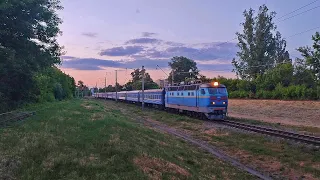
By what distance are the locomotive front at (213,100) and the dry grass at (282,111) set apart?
7.06 m

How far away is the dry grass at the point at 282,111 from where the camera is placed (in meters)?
37.1

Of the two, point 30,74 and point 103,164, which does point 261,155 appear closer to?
point 103,164

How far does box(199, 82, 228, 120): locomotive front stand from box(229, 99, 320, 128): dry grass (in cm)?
706

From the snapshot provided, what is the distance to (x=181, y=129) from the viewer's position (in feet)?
92.6

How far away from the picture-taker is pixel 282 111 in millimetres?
46094

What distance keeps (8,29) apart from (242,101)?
43.7 meters

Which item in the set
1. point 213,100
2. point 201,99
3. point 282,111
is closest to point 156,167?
point 213,100

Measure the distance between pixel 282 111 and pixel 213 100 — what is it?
696 inches

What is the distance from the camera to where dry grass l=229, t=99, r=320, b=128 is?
37125mm

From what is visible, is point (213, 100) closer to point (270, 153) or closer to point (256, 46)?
point (270, 153)

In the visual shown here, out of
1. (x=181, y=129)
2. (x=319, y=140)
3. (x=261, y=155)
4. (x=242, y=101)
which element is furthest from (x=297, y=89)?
(x=261, y=155)

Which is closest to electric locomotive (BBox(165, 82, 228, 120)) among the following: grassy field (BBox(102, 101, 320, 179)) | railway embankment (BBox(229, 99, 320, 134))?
railway embankment (BBox(229, 99, 320, 134))

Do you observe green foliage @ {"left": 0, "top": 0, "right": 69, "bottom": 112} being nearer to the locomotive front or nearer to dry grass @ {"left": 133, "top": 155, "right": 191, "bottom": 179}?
the locomotive front

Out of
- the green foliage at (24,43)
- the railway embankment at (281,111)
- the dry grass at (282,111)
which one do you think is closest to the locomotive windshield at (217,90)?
the railway embankment at (281,111)
